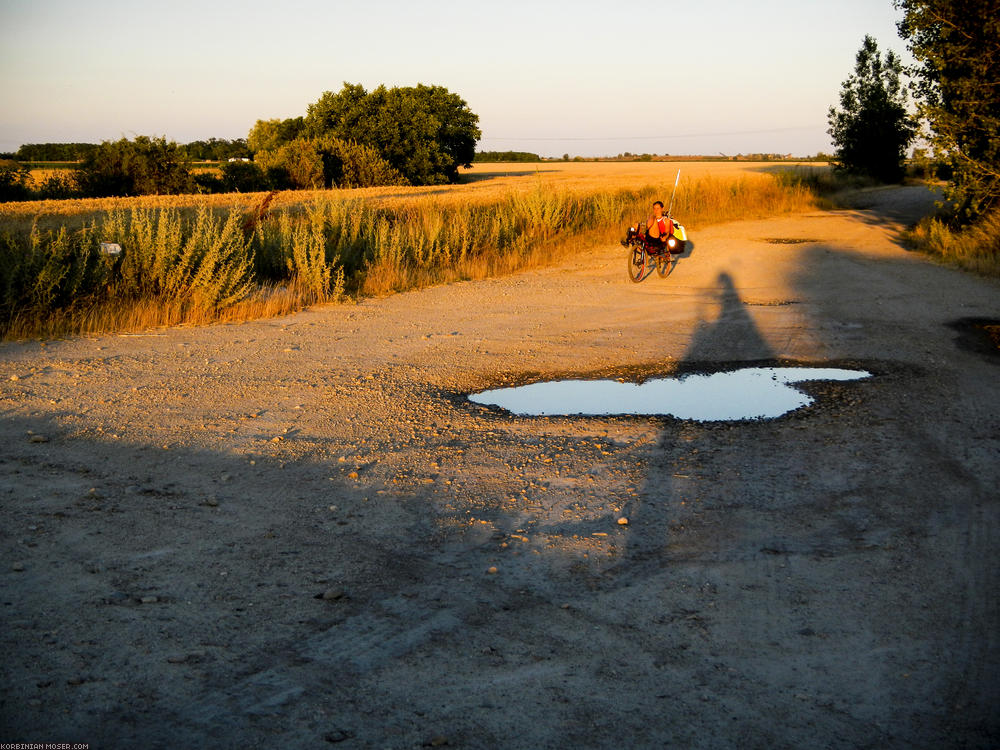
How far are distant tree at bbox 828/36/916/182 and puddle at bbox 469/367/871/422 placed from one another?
32.4 meters

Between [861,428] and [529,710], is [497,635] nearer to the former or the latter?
[529,710]

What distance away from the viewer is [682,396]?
7.68 m

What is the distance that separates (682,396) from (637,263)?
7069mm

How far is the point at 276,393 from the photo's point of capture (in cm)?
760

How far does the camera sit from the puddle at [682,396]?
23.6ft

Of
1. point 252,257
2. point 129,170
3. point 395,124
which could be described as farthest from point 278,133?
point 252,257

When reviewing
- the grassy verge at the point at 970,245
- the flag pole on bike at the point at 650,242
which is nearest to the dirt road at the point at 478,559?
the flag pole on bike at the point at 650,242

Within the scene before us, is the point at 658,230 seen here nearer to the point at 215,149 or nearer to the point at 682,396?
the point at 682,396

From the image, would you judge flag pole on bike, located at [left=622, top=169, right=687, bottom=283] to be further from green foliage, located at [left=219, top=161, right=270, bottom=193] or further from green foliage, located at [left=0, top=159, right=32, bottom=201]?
green foliage, located at [left=219, top=161, right=270, bottom=193]

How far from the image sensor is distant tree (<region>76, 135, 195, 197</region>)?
36125mm

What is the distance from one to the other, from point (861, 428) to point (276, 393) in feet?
15.8

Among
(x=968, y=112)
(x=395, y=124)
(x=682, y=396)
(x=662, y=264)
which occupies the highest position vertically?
(x=395, y=124)

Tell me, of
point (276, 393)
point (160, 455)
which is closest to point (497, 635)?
point (160, 455)

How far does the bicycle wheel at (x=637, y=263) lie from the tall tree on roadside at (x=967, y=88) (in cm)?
598
